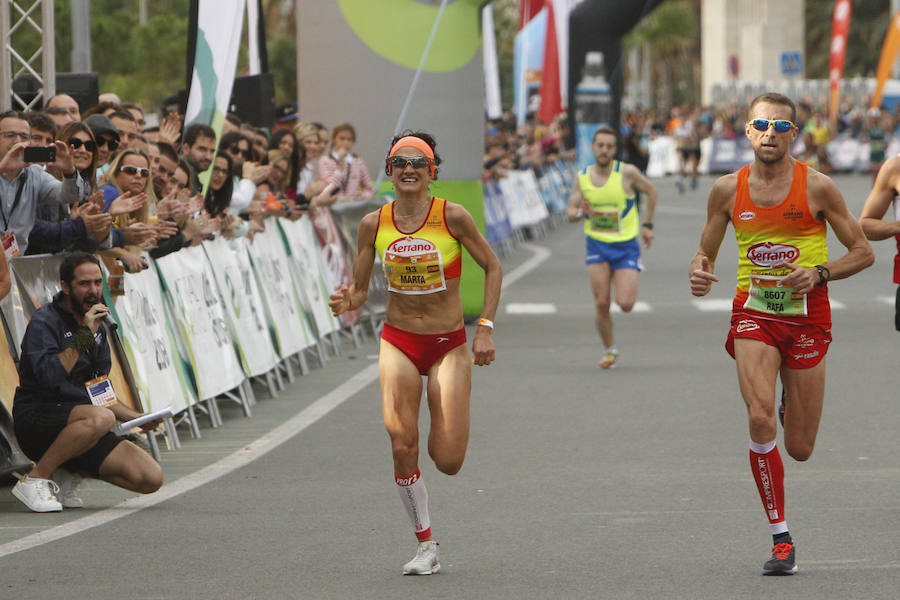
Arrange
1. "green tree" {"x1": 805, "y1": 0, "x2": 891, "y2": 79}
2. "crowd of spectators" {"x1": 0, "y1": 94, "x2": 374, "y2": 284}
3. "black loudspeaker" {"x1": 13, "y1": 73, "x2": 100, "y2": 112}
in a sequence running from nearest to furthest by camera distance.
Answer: "crowd of spectators" {"x1": 0, "y1": 94, "x2": 374, "y2": 284}, "black loudspeaker" {"x1": 13, "y1": 73, "x2": 100, "y2": 112}, "green tree" {"x1": 805, "y1": 0, "x2": 891, "y2": 79}

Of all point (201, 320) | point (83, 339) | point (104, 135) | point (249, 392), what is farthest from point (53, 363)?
point (249, 392)

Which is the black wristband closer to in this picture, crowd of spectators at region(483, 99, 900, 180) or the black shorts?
the black shorts

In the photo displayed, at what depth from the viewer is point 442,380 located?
8.12m

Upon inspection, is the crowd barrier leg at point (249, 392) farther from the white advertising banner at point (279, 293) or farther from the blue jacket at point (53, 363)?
the blue jacket at point (53, 363)

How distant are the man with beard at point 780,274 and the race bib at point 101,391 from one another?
10.6 ft

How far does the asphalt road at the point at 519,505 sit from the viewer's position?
7641 millimetres

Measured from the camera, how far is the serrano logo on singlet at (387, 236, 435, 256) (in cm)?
816

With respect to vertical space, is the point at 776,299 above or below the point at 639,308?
above

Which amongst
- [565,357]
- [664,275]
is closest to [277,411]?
[565,357]

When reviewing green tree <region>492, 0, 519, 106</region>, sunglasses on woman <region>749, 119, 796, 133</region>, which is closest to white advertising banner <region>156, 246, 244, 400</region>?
sunglasses on woman <region>749, 119, 796, 133</region>

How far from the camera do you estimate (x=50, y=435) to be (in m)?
9.56

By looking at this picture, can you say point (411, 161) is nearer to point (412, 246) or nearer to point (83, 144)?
point (412, 246)

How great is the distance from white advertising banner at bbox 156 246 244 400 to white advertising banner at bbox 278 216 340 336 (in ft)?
9.37

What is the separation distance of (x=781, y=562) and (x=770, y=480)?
0.39m
